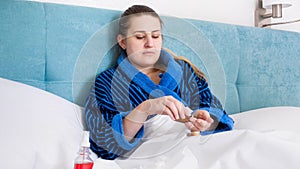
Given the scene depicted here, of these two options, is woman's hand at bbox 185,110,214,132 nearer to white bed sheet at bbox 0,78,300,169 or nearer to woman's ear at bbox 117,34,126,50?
white bed sheet at bbox 0,78,300,169

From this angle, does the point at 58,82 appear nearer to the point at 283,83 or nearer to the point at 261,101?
the point at 261,101

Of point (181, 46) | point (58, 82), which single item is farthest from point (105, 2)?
point (181, 46)

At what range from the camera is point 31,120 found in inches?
38.2

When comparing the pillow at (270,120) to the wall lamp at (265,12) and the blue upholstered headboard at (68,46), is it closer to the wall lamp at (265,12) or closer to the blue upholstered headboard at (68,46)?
the blue upholstered headboard at (68,46)

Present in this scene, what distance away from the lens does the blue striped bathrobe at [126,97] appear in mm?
1100

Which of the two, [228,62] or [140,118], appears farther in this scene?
[228,62]

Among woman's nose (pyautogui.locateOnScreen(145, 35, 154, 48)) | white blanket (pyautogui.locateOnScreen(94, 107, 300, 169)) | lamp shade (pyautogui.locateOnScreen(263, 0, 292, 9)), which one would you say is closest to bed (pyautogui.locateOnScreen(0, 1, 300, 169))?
white blanket (pyautogui.locateOnScreen(94, 107, 300, 169))

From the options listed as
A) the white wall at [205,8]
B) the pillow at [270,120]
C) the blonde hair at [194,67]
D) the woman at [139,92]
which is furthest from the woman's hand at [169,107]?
the white wall at [205,8]

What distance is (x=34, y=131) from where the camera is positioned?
950 mm

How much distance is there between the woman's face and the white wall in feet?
1.98

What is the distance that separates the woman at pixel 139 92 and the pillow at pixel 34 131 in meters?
0.10

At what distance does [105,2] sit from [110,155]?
2.53 feet

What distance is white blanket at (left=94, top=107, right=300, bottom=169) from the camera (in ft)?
2.77

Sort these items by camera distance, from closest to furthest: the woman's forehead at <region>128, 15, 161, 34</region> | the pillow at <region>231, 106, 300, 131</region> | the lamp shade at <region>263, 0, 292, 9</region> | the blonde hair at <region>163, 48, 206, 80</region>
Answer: the woman's forehead at <region>128, 15, 161, 34</region> → the blonde hair at <region>163, 48, 206, 80</region> → the pillow at <region>231, 106, 300, 131</region> → the lamp shade at <region>263, 0, 292, 9</region>
